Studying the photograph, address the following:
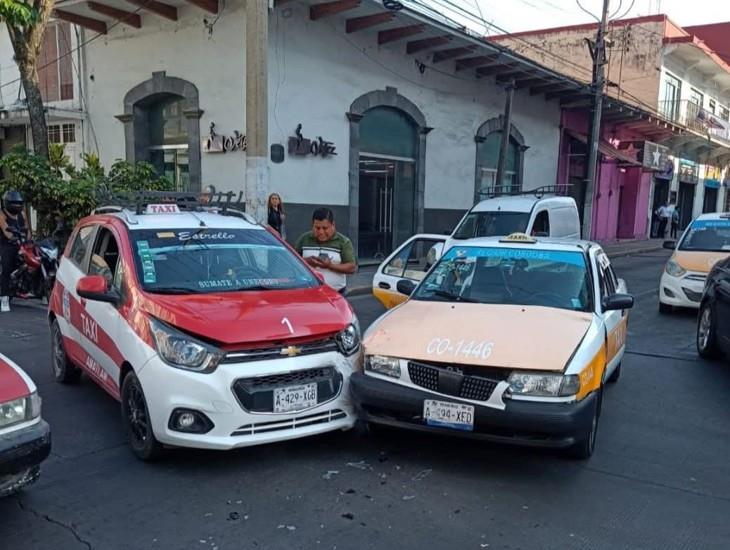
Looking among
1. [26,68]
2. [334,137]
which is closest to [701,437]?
[334,137]

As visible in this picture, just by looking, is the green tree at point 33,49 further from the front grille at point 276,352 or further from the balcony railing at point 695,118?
the balcony railing at point 695,118

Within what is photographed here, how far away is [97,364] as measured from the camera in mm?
4910

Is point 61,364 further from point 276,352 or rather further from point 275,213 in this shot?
point 275,213

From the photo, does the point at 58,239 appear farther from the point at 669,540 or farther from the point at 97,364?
the point at 669,540

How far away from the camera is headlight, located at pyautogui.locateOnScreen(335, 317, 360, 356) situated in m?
4.38

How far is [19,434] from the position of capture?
10.3 feet

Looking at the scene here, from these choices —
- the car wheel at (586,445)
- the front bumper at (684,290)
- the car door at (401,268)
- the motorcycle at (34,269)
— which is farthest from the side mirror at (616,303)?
the motorcycle at (34,269)

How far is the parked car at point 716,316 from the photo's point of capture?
643 cm

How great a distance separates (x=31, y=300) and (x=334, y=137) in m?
7.08

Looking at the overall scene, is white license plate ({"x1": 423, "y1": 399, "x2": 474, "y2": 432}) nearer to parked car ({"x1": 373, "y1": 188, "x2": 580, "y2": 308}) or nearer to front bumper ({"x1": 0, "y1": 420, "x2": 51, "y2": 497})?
front bumper ({"x1": 0, "y1": 420, "x2": 51, "y2": 497})

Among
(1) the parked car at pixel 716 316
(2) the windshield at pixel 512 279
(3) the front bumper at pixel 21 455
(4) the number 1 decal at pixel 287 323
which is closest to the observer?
(3) the front bumper at pixel 21 455

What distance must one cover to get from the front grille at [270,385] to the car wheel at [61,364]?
8.77 feet

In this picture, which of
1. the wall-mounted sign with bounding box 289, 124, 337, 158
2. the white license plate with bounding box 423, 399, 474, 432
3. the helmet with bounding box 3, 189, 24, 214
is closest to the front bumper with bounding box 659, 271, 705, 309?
the white license plate with bounding box 423, 399, 474, 432

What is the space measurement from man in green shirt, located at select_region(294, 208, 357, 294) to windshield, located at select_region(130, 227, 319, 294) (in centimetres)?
110
